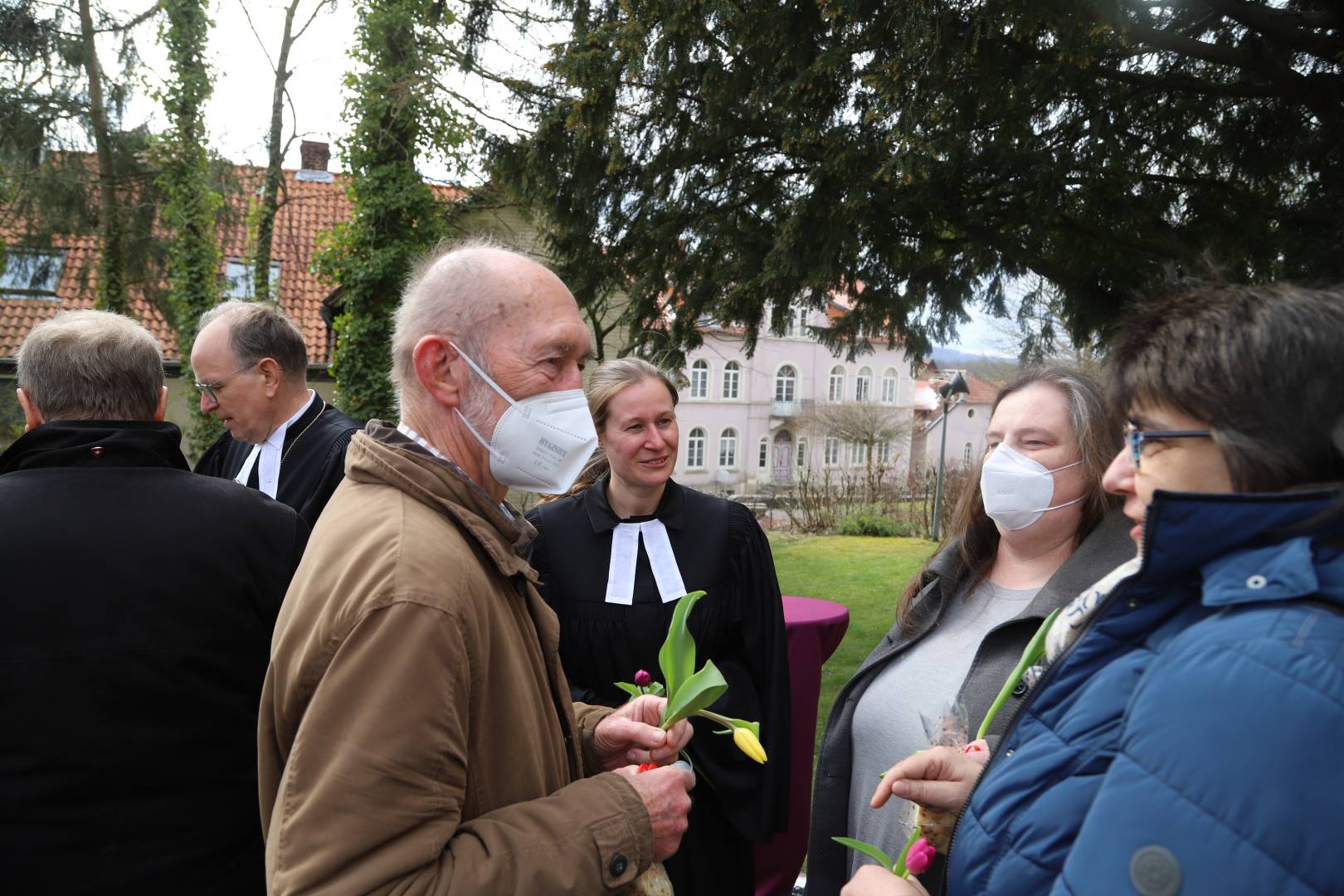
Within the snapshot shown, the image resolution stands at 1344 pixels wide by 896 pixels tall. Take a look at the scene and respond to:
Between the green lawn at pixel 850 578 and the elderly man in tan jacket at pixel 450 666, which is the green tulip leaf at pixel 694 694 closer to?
the elderly man in tan jacket at pixel 450 666

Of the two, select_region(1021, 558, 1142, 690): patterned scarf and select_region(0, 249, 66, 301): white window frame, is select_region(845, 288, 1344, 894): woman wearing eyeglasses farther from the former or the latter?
select_region(0, 249, 66, 301): white window frame

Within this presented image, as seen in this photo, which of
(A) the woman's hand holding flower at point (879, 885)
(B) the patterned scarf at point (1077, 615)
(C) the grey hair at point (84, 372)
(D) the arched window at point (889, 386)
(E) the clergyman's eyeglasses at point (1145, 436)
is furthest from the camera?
(D) the arched window at point (889, 386)

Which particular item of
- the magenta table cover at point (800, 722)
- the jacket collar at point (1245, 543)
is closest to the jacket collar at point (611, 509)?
the magenta table cover at point (800, 722)

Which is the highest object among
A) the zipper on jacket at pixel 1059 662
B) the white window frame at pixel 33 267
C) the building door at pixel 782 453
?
the white window frame at pixel 33 267

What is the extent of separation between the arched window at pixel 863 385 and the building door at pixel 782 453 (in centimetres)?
449

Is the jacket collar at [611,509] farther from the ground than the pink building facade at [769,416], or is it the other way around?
the jacket collar at [611,509]

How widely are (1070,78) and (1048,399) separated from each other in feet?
9.83

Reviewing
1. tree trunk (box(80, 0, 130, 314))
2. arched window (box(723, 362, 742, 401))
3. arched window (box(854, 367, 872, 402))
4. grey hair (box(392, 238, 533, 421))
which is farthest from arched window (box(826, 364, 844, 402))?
grey hair (box(392, 238, 533, 421))

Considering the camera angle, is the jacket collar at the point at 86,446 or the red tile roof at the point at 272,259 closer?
the jacket collar at the point at 86,446

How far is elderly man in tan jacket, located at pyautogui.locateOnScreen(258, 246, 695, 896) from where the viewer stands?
1305mm

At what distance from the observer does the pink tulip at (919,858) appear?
5.41 ft

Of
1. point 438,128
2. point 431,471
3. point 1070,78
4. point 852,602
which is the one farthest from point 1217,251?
point 438,128

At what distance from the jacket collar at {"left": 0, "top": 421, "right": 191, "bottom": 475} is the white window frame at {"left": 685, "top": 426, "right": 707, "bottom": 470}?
4027cm

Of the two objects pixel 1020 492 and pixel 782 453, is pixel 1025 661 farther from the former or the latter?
pixel 782 453
